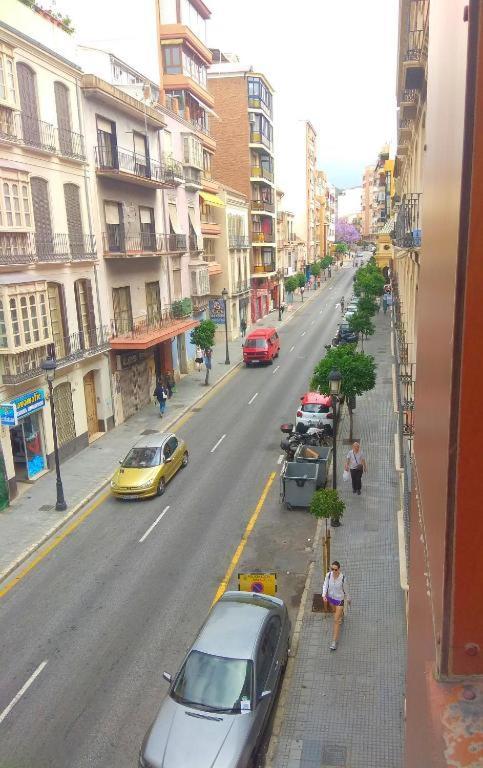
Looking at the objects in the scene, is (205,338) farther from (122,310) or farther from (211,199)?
(211,199)

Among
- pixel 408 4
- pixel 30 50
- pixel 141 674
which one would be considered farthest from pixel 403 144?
pixel 141 674

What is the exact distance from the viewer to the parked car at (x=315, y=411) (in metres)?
22.6

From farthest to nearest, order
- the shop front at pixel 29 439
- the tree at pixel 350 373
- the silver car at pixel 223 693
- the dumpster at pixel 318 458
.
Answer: the tree at pixel 350 373
the shop front at pixel 29 439
the dumpster at pixel 318 458
the silver car at pixel 223 693

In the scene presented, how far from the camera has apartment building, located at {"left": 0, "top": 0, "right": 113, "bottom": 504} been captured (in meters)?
18.4

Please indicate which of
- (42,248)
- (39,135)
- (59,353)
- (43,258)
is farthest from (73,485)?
(39,135)

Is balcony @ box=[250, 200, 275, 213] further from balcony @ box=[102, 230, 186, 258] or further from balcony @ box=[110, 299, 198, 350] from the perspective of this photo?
balcony @ box=[110, 299, 198, 350]

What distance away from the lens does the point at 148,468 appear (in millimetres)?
18766

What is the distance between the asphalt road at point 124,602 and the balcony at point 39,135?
1219cm

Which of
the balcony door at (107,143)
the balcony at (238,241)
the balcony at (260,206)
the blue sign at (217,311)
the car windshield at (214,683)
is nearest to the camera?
the car windshield at (214,683)

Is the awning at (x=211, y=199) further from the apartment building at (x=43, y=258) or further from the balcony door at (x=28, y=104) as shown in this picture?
the balcony door at (x=28, y=104)

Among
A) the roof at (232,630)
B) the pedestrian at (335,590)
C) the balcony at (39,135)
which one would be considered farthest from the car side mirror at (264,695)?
the balcony at (39,135)

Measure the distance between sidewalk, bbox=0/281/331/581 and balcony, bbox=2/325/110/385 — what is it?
12.4 feet

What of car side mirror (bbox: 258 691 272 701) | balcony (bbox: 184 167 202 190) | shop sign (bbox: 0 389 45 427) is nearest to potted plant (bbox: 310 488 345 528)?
car side mirror (bbox: 258 691 272 701)

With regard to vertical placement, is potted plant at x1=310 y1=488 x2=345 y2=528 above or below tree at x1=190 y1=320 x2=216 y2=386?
below
